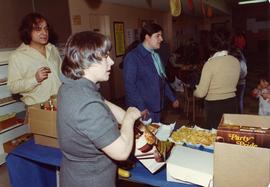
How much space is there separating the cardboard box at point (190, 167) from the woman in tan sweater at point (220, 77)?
1056mm

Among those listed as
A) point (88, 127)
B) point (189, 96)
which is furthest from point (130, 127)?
point (189, 96)

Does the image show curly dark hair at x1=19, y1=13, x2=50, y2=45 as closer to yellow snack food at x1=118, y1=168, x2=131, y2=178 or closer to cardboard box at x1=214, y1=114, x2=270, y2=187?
yellow snack food at x1=118, y1=168, x2=131, y2=178

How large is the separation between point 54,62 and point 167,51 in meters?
3.08

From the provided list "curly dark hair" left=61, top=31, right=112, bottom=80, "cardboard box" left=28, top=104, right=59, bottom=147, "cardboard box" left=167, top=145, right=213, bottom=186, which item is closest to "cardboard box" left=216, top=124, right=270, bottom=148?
"cardboard box" left=167, top=145, right=213, bottom=186

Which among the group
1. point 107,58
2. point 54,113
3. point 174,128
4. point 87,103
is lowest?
point 174,128

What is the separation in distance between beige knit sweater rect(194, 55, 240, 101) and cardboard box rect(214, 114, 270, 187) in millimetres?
1249

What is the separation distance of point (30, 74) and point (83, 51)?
140cm

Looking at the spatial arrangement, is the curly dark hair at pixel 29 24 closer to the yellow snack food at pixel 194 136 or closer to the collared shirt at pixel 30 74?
the collared shirt at pixel 30 74

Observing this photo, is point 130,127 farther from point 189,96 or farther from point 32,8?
point 189,96

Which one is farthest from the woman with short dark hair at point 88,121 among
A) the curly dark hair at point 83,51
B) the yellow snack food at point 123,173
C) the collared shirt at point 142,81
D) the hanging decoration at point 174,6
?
the hanging decoration at point 174,6

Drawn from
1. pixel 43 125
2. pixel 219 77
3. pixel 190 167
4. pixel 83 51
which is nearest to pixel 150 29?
pixel 219 77

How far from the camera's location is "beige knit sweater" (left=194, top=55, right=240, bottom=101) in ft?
7.37

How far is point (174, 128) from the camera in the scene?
194cm

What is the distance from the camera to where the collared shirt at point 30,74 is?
7.39ft
